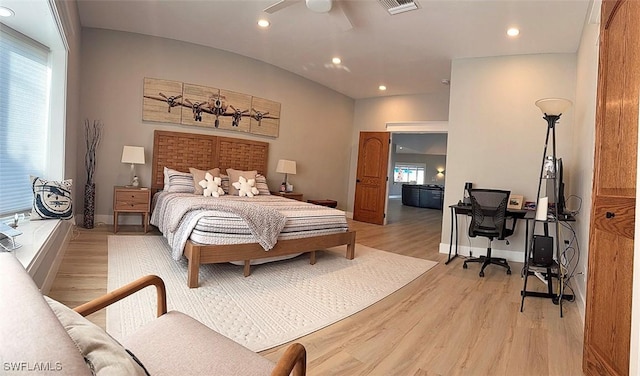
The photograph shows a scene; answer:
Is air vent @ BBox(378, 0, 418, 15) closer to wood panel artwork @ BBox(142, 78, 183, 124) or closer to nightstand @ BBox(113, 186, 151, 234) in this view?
wood panel artwork @ BBox(142, 78, 183, 124)

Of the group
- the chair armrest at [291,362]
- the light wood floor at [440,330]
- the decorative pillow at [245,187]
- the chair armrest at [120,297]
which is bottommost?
the light wood floor at [440,330]

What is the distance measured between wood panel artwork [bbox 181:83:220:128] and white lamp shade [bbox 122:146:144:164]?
84cm

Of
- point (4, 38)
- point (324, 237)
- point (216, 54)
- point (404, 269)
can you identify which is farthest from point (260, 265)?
point (216, 54)

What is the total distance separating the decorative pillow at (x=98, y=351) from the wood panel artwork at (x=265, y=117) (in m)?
5.21

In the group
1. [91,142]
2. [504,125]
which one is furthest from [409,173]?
[91,142]

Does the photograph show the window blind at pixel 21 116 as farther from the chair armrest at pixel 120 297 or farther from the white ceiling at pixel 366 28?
the chair armrest at pixel 120 297

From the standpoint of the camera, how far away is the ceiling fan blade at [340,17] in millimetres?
3433

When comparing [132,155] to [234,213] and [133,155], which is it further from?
[234,213]

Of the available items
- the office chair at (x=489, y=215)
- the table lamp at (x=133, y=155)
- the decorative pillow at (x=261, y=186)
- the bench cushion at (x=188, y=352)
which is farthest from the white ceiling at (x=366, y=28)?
the bench cushion at (x=188, y=352)

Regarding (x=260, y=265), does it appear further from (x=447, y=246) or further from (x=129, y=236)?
(x=447, y=246)

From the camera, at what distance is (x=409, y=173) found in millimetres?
15047

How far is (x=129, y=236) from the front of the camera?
4.19 m

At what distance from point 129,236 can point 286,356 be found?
13.3 feet

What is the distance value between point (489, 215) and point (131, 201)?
4561mm
